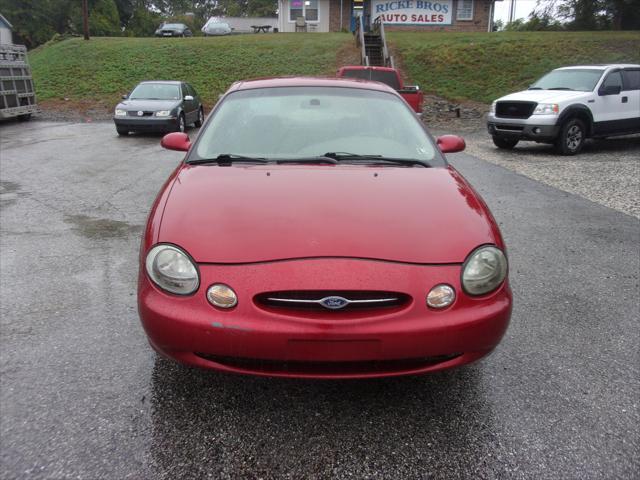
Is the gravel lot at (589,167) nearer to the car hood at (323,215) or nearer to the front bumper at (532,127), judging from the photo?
the front bumper at (532,127)

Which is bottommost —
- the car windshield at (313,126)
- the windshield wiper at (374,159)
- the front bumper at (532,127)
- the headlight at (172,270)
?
the front bumper at (532,127)

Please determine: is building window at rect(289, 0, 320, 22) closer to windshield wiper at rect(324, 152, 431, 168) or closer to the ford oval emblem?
windshield wiper at rect(324, 152, 431, 168)

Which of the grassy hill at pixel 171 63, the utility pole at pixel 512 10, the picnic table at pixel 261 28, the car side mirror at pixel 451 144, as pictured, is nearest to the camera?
the car side mirror at pixel 451 144

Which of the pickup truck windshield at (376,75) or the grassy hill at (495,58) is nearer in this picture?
the pickup truck windshield at (376,75)

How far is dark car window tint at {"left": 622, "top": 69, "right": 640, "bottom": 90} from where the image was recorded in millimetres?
11516

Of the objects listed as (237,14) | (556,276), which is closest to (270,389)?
(556,276)

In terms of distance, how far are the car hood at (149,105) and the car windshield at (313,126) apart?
10.4 meters

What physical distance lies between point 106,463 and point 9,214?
505 cm

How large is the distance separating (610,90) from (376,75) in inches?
220

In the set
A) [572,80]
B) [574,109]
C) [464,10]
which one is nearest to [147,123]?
[574,109]

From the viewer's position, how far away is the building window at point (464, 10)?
3531 centimetres

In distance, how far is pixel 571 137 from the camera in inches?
432

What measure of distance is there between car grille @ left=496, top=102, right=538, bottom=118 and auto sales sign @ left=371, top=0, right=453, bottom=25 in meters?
26.7

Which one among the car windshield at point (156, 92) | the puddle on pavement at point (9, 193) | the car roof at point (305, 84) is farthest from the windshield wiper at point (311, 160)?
the car windshield at point (156, 92)
